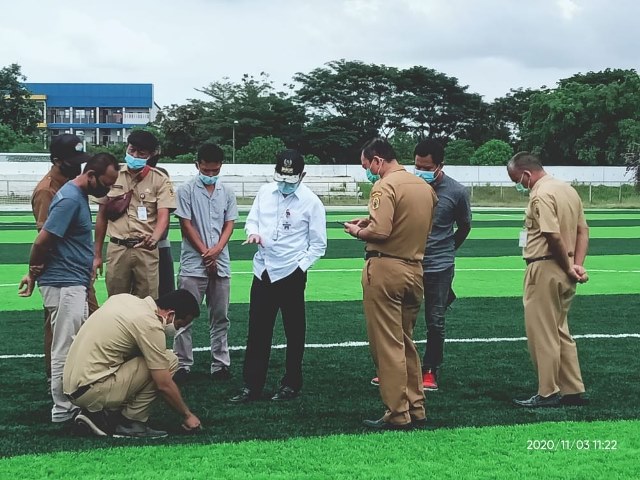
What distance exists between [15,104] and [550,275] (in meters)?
69.2

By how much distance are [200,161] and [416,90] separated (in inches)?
2804

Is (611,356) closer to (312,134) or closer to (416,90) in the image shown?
(312,134)

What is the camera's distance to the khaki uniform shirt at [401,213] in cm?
555

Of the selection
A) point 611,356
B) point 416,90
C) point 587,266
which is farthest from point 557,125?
point 611,356

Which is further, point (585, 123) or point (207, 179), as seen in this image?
point (585, 123)

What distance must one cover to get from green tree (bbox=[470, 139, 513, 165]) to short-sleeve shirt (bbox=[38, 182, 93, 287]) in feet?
194

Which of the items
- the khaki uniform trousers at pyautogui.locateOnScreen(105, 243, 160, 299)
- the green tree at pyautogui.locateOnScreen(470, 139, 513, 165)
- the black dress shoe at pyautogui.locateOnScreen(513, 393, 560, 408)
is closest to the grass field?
the black dress shoe at pyautogui.locateOnScreen(513, 393, 560, 408)

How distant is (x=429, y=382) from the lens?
693 cm

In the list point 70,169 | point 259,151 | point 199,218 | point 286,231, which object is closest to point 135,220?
point 199,218

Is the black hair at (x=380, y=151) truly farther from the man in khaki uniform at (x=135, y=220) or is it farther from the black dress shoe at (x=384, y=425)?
the man in khaki uniform at (x=135, y=220)

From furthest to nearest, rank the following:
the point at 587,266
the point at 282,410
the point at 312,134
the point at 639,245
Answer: the point at 312,134 < the point at 639,245 < the point at 587,266 < the point at 282,410

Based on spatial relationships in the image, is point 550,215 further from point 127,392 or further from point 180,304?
point 127,392

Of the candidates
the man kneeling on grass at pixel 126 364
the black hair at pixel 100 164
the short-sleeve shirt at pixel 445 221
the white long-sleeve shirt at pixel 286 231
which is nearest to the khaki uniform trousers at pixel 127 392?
the man kneeling on grass at pixel 126 364

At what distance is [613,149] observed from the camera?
202ft
